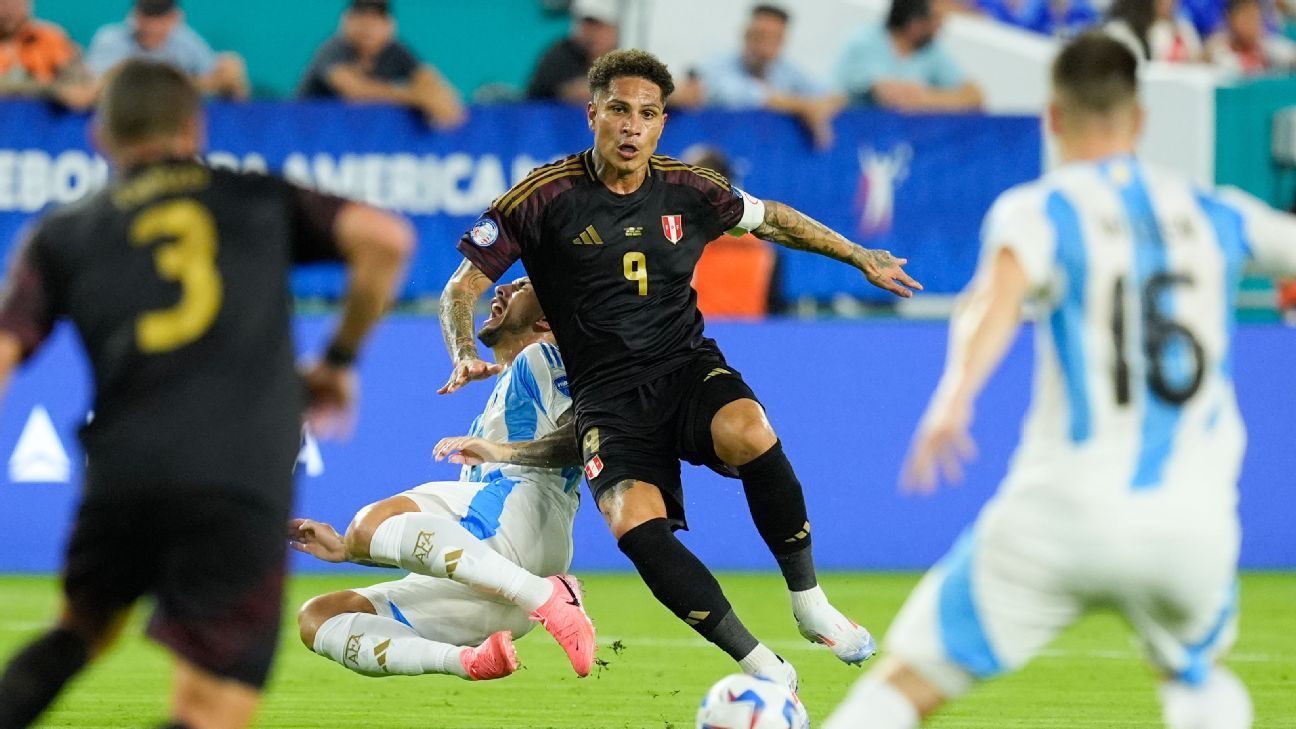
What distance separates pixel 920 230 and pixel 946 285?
0.40 m

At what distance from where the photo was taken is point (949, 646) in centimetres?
430

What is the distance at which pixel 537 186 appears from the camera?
7184 mm

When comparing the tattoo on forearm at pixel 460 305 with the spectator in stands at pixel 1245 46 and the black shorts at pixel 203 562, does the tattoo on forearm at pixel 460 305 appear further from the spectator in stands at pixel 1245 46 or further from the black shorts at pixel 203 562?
the spectator in stands at pixel 1245 46

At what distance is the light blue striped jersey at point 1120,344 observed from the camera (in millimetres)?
4289

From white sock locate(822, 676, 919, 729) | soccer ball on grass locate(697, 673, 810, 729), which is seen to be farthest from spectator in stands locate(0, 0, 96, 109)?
white sock locate(822, 676, 919, 729)

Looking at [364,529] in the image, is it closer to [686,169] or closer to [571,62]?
[686,169]

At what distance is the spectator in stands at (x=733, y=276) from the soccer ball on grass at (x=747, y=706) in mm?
6843

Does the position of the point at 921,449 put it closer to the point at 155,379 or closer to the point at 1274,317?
the point at 155,379

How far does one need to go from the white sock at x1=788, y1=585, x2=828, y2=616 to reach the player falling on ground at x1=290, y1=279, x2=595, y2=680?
747 mm

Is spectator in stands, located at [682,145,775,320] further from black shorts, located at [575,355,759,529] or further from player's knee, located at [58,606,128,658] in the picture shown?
player's knee, located at [58,606,128,658]

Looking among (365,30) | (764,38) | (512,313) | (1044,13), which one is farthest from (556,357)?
(1044,13)

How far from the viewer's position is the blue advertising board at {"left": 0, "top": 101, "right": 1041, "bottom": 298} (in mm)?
12203

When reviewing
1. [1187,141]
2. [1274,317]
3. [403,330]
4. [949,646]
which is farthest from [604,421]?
[1187,141]

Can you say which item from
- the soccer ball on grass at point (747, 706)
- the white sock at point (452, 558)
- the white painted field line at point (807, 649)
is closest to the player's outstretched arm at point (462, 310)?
the white sock at point (452, 558)
